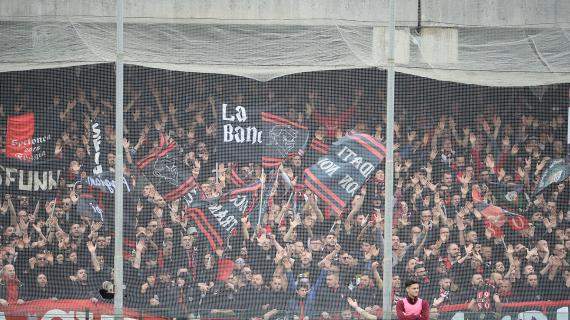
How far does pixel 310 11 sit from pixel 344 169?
200cm

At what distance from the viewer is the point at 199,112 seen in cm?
1413

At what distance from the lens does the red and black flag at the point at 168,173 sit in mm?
13727

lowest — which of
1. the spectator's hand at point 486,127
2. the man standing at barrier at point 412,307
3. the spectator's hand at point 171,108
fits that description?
the man standing at barrier at point 412,307

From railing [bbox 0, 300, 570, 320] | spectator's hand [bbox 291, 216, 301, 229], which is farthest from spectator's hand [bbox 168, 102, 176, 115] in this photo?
railing [bbox 0, 300, 570, 320]

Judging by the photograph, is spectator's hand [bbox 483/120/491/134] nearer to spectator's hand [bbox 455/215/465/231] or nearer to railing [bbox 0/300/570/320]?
spectator's hand [bbox 455/215/465/231]

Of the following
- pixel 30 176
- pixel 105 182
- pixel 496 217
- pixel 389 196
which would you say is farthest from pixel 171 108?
pixel 496 217

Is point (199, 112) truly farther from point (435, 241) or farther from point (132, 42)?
point (435, 241)

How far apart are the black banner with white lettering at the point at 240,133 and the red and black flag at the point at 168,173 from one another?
550mm

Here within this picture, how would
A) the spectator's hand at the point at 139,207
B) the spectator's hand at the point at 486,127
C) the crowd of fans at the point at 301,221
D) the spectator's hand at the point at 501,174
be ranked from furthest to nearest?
1. the spectator's hand at the point at 486,127
2. the spectator's hand at the point at 501,174
3. the spectator's hand at the point at 139,207
4. the crowd of fans at the point at 301,221

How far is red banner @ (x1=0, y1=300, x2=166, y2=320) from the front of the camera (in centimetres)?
1248

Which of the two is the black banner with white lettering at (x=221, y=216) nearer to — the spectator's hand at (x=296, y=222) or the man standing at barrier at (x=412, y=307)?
the spectator's hand at (x=296, y=222)

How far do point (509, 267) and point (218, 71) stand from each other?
4292 millimetres

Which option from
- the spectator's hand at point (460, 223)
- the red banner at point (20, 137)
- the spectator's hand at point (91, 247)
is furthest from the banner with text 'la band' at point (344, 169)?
the red banner at point (20, 137)

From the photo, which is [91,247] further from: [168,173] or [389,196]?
[389,196]
